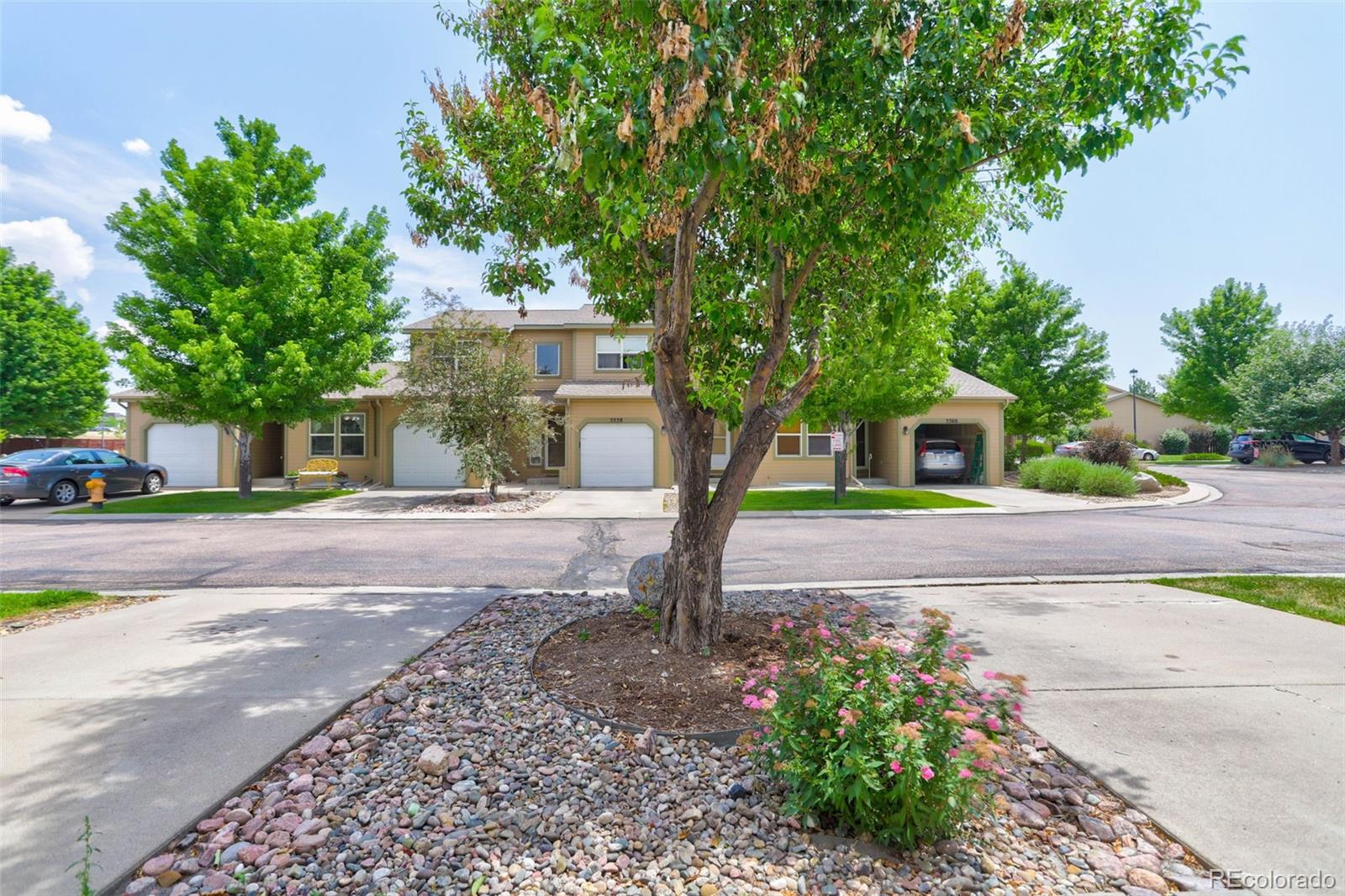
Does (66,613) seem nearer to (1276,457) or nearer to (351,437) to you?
(351,437)

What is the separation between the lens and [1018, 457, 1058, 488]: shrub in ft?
66.1

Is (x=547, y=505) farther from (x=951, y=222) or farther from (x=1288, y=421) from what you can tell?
(x=1288, y=421)

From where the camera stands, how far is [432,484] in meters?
22.0

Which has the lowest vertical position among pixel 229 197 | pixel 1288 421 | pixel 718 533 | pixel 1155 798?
pixel 1155 798

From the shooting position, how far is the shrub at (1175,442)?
43.8 m

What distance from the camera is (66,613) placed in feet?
20.8

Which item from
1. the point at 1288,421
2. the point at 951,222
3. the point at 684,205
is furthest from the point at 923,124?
the point at 1288,421

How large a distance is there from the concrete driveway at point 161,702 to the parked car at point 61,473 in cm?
1427

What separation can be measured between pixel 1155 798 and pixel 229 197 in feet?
68.3

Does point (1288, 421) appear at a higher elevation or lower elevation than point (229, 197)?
lower

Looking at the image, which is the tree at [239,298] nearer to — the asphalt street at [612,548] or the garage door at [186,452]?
the asphalt street at [612,548]

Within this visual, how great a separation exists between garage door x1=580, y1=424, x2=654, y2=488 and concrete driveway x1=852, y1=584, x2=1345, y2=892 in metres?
14.6

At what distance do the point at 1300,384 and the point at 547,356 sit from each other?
36028mm

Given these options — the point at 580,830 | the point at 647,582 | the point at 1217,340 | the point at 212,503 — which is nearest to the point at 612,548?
the point at 647,582
